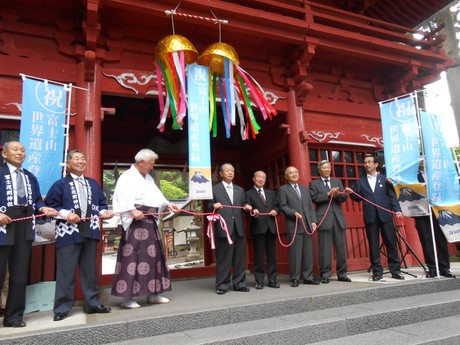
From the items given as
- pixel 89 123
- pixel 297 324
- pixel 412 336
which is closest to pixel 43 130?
pixel 89 123

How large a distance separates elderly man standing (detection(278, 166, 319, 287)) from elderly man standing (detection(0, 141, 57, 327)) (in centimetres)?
280

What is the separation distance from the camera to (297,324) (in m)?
2.96

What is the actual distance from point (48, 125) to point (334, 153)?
4.22m

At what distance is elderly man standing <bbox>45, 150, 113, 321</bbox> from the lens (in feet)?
10.5

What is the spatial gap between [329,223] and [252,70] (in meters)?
2.52

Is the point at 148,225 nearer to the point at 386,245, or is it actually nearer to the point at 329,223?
the point at 329,223

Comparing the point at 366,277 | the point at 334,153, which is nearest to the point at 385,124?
the point at 334,153

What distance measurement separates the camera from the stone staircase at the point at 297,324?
8.75 ft

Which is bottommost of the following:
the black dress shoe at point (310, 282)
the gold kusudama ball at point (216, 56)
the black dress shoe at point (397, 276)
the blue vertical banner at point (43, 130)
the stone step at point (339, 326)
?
the stone step at point (339, 326)

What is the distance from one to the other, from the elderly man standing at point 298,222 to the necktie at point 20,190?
2.93 m

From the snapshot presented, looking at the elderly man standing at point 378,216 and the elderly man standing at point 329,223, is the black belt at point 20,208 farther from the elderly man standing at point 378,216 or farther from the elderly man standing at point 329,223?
the elderly man standing at point 378,216

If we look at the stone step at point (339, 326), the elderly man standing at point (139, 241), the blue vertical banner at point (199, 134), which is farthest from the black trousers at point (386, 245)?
the elderly man standing at point (139, 241)

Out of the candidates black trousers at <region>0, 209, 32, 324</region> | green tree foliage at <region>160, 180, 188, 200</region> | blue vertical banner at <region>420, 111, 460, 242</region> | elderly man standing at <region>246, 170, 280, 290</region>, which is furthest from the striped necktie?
green tree foliage at <region>160, 180, 188, 200</region>

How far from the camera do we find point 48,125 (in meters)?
3.71
